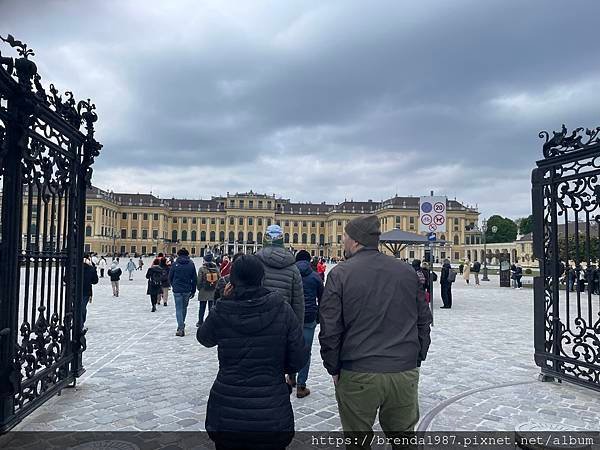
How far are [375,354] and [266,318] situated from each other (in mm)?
743

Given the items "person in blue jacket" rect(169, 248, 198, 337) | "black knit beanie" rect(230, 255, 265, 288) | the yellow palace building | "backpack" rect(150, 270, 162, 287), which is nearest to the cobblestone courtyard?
"person in blue jacket" rect(169, 248, 198, 337)

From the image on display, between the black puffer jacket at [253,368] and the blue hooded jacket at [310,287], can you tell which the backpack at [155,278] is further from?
the black puffer jacket at [253,368]

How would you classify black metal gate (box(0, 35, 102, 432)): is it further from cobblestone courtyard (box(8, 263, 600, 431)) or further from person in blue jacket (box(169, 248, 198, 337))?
Answer: person in blue jacket (box(169, 248, 198, 337))

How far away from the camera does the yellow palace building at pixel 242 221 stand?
103375mm

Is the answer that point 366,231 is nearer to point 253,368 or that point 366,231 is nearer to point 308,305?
point 253,368

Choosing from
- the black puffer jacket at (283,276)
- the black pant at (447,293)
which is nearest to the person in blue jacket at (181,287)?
the black puffer jacket at (283,276)

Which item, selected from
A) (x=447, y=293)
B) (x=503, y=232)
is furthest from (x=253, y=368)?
(x=503, y=232)

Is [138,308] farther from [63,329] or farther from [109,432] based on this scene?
[109,432]

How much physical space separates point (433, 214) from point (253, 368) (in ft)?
33.3

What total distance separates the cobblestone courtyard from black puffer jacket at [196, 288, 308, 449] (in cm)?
209

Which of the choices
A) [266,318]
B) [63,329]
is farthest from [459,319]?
[266,318]

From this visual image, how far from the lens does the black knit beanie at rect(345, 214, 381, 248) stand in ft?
10.4

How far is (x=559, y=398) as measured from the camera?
5.91 m

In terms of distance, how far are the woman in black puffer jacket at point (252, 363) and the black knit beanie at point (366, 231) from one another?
27.3 inches
